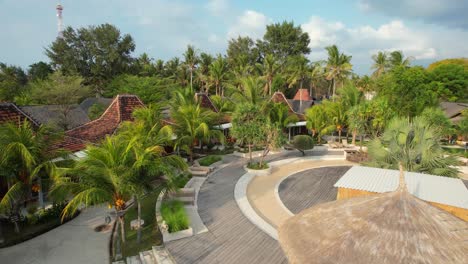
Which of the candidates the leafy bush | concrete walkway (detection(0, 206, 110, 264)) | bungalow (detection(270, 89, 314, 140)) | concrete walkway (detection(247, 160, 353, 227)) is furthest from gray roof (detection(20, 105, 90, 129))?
the leafy bush

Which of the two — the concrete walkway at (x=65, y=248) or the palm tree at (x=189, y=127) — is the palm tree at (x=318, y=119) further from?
the concrete walkway at (x=65, y=248)

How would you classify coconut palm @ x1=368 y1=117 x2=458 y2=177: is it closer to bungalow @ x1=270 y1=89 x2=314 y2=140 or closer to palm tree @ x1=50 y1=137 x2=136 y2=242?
palm tree @ x1=50 y1=137 x2=136 y2=242

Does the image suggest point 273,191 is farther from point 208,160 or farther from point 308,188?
point 208,160

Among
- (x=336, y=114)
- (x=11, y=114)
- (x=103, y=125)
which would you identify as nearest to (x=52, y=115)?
(x=103, y=125)

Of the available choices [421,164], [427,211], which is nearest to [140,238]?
[427,211]

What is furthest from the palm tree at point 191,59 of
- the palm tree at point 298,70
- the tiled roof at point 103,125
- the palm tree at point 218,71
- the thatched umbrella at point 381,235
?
the thatched umbrella at point 381,235
